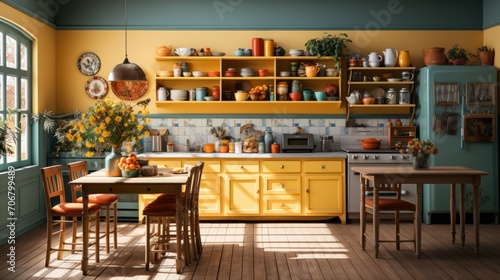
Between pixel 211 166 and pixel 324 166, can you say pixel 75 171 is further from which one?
pixel 324 166

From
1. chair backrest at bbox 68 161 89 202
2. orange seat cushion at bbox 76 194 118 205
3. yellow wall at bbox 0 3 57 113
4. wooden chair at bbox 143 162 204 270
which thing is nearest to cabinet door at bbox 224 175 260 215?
wooden chair at bbox 143 162 204 270

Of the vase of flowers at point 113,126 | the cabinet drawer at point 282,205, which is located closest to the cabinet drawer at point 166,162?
the cabinet drawer at point 282,205

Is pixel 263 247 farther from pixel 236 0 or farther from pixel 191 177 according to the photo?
pixel 236 0

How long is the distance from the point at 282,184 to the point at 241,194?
0.58m

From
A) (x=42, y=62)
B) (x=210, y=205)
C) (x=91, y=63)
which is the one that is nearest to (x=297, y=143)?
(x=210, y=205)

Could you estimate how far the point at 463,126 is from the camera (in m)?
7.27

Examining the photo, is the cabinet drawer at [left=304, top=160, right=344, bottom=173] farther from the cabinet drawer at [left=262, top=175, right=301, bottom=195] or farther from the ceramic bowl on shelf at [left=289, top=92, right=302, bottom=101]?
the ceramic bowl on shelf at [left=289, top=92, right=302, bottom=101]

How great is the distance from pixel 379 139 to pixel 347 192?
41.2 inches

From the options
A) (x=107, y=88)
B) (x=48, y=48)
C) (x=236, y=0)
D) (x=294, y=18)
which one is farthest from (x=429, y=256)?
(x=48, y=48)

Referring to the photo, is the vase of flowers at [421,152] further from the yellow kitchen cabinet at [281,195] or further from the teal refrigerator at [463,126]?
the yellow kitchen cabinet at [281,195]

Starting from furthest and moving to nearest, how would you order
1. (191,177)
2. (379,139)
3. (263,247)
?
(379,139) < (263,247) < (191,177)

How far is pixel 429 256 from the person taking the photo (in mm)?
5570

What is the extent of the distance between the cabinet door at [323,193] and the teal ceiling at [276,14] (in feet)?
7.49

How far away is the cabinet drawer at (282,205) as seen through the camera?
7434 millimetres
